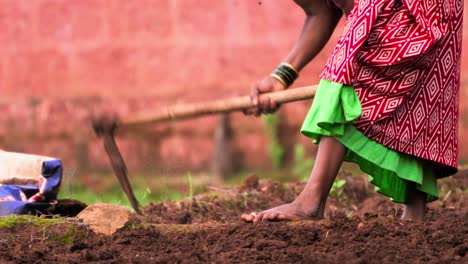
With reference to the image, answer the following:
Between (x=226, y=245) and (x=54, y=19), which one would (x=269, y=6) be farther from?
(x=226, y=245)

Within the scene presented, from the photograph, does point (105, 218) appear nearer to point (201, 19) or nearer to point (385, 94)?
point (385, 94)

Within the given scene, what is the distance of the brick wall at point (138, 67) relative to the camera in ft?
29.6

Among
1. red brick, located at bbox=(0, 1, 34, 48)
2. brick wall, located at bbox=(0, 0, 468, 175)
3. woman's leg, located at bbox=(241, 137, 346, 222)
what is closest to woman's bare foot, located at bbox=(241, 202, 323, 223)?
woman's leg, located at bbox=(241, 137, 346, 222)

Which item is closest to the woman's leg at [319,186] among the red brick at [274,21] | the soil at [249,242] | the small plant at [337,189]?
the soil at [249,242]

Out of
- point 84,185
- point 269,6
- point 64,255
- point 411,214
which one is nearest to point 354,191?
point 411,214

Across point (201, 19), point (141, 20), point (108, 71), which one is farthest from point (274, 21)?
point (108, 71)

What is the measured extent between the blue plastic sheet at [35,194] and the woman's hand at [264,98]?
904 millimetres

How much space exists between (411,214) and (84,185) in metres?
4.87

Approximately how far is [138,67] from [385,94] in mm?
4969

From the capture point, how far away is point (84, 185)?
9430mm

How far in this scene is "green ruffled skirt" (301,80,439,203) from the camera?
449 cm

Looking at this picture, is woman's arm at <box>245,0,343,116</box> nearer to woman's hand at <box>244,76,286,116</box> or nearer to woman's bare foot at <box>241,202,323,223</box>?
woman's hand at <box>244,76,286,116</box>

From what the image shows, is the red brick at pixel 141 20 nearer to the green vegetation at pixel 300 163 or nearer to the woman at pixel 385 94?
the green vegetation at pixel 300 163

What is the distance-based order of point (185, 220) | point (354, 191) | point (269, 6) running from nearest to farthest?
1. point (185, 220)
2. point (354, 191)
3. point (269, 6)
